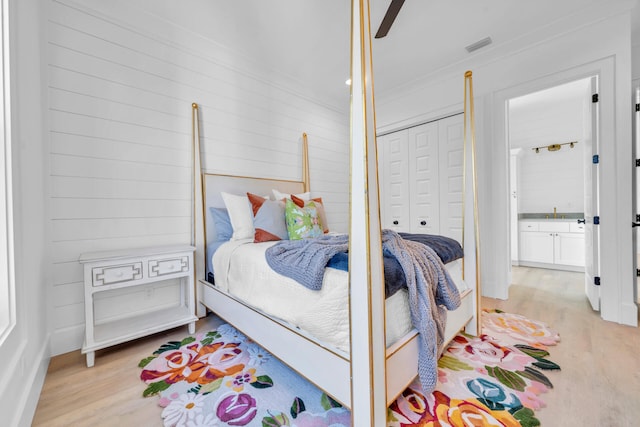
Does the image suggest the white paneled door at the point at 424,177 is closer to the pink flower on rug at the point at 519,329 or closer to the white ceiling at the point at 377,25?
the white ceiling at the point at 377,25

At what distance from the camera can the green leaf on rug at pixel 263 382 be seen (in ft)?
4.75

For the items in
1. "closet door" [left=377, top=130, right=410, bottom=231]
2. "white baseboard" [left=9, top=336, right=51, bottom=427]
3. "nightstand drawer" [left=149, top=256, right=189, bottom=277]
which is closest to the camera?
"white baseboard" [left=9, top=336, right=51, bottom=427]

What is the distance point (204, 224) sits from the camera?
247cm

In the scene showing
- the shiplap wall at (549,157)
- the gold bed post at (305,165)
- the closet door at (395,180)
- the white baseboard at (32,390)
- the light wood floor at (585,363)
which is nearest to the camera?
the white baseboard at (32,390)

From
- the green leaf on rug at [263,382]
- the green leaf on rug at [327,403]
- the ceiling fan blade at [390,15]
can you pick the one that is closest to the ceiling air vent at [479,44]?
the ceiling fan blade at [390,15]

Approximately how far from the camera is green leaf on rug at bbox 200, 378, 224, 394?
Answer: 141 cm

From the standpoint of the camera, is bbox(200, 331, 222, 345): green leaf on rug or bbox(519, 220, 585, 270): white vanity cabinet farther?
bbox(519, 220, 585, 270): white vanity cabinet

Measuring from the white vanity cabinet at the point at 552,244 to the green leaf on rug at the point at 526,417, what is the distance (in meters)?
4.13

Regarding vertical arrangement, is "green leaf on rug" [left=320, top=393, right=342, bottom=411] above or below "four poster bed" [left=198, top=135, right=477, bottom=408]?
below

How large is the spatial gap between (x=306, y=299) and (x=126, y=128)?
2.07 m

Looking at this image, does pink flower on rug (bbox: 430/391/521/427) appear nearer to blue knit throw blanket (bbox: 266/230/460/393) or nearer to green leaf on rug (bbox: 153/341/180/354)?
blue knit throw blanket (bbox: 266/230/460/393)

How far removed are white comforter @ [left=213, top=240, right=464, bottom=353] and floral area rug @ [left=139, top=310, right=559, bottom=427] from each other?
0.37 m

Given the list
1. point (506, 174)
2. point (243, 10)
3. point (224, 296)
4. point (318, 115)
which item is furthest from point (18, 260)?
point (506, 174)

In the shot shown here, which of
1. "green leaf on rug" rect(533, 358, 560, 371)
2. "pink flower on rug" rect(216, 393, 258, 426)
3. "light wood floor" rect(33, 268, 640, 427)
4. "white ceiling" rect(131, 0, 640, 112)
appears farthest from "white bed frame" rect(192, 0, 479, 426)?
"white ceiling" rect(131, 0, 640, 112)
